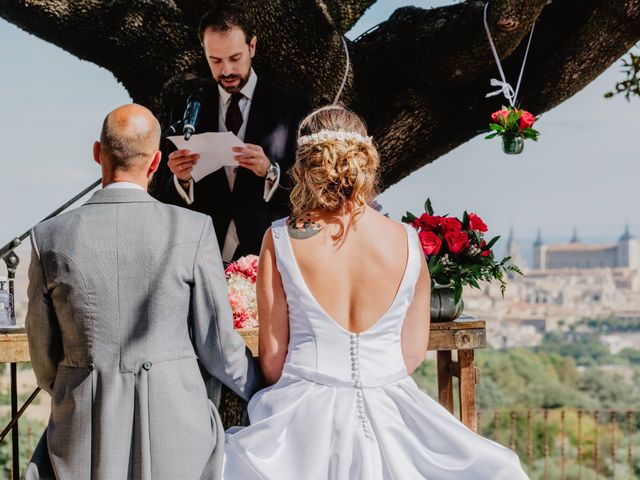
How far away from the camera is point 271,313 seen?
3297 mm

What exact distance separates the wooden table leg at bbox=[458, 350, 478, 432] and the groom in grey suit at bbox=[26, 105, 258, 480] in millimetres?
1473

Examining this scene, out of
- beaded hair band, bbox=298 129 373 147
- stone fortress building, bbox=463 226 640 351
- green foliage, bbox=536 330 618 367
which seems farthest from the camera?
stone fortress building, bbox=463 226 640 351

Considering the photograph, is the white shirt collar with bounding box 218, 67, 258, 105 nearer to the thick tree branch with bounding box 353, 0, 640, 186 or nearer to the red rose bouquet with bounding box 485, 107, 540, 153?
the thick tree branch with bounding box 353, 0, 640, 186

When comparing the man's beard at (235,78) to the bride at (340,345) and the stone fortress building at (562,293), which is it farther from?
the stone fortress building at (562,293)

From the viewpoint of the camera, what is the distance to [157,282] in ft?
9.87

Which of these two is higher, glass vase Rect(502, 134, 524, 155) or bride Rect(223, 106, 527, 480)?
glass vase Rect(502, 134, 524, 155)

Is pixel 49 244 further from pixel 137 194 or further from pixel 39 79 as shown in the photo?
pixel 39 79

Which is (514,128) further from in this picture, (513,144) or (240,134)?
(240,134)

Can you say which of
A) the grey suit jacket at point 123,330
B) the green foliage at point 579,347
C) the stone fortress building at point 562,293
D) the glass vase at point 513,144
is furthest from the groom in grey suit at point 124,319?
the stone fortress building at point 562,293

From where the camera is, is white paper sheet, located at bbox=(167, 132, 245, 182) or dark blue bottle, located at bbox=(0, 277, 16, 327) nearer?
dark blue bottle, located at bbox=(0, 277, 16, 327)

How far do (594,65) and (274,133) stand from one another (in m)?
2.10

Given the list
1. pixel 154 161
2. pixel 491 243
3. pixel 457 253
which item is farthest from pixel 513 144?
pixel 154 161

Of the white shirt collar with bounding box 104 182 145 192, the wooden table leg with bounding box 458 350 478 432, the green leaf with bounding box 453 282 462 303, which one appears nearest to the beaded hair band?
the white shirt collar with bounding box 104 182 145 192

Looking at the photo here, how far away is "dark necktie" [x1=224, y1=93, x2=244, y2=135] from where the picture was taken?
5207mm
